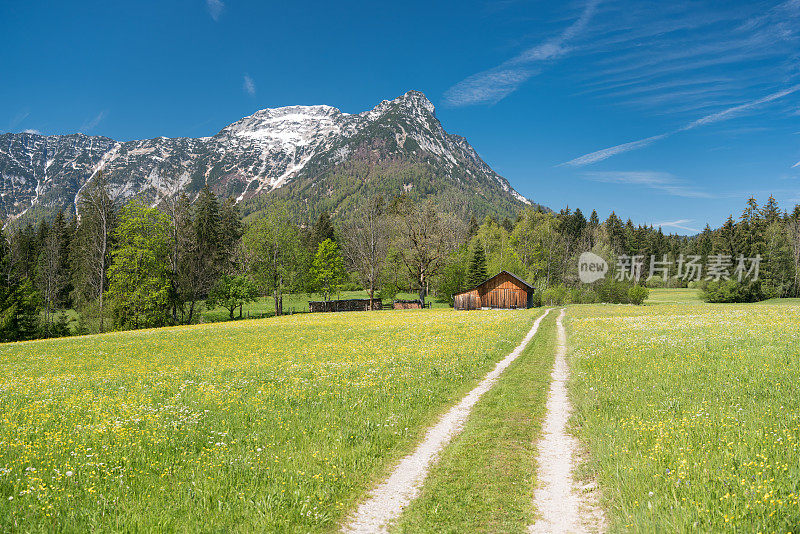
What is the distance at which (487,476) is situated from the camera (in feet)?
24.5

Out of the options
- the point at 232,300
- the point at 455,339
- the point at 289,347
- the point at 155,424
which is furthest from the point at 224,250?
the point at 155,424

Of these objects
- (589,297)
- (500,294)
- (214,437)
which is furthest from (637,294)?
(214,437)

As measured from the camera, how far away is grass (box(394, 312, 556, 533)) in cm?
605

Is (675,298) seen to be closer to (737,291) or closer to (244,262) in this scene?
(737,291)

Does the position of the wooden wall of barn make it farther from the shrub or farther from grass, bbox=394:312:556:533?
grass, bbox=394:312:556:533

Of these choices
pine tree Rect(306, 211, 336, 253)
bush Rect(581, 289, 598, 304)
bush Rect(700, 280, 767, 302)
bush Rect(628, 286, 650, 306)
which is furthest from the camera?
pine tree Rect(306, 211, 336, 253)

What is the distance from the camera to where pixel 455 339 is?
84.6 feet

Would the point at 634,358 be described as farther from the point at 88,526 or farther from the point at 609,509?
the point at 88,526

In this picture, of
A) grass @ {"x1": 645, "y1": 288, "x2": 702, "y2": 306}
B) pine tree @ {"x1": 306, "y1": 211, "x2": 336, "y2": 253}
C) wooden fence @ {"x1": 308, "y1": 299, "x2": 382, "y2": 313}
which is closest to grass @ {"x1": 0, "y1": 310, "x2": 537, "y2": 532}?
wooden fence @ {"x1": 308, "y1": 299, "x2": 382, "y2": 313}

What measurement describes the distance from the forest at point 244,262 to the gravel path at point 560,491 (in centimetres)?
5425

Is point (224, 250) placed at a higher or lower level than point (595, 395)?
higher

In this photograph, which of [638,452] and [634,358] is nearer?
[638,452]

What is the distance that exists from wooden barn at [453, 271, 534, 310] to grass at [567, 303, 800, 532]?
52.7 meters

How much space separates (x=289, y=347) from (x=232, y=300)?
4013 centimetres
